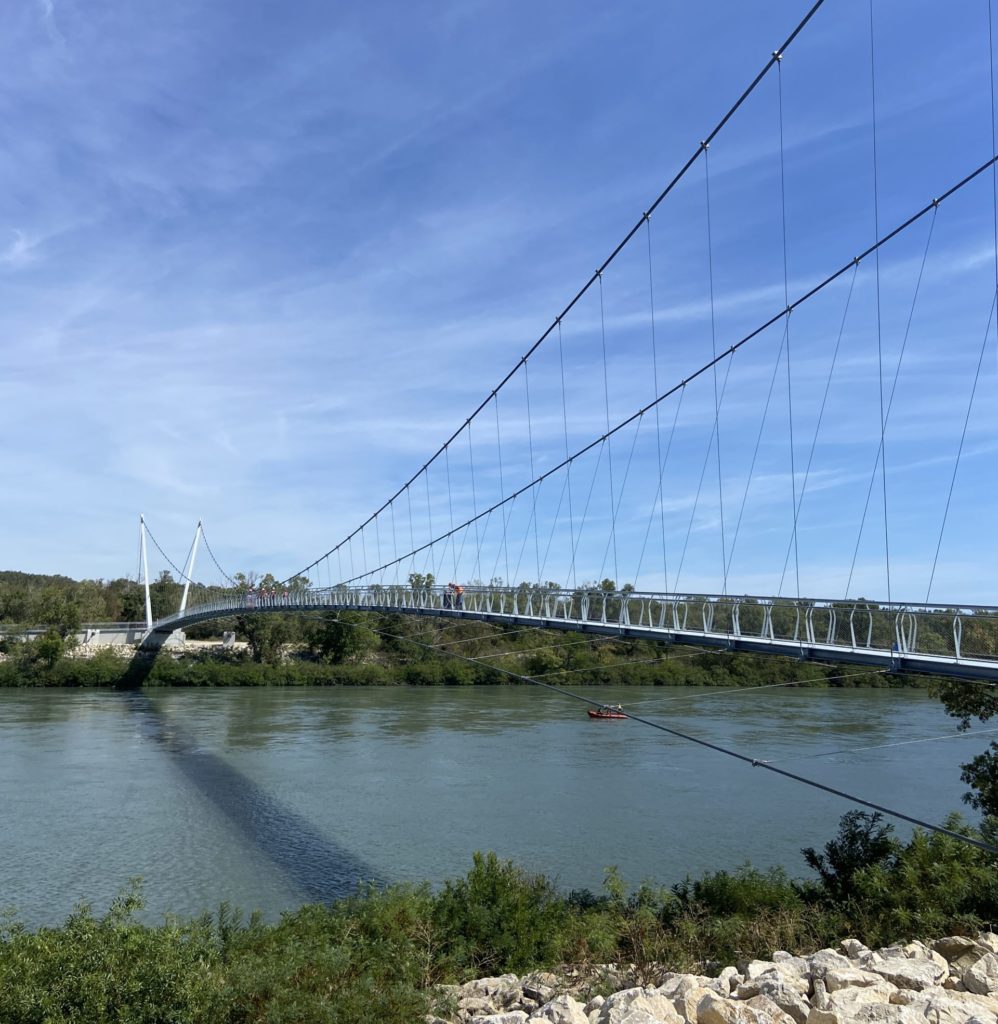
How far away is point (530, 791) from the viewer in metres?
16.7

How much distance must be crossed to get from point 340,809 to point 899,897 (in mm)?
9582

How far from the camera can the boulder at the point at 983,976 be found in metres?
5.78

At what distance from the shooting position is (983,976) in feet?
19.3

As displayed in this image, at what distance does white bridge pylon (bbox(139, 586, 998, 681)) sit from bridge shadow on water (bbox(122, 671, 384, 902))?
175 inches

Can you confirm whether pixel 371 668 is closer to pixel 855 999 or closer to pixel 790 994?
pixel 790 994

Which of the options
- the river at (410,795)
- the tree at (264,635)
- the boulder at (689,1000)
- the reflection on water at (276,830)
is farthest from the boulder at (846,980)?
the tree at (264,635)

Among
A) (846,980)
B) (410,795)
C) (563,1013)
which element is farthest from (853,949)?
(410,795)

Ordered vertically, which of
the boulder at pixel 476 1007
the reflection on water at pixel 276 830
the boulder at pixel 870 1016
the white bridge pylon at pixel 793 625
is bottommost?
the reflection on water at pixel 276 830

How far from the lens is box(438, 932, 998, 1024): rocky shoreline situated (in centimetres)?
524

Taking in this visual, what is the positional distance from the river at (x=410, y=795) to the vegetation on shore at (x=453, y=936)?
1.92 m

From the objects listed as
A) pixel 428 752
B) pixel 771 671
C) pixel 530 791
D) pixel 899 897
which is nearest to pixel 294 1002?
pixel 899 897

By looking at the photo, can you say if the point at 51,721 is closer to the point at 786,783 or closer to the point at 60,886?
the point at 60,886

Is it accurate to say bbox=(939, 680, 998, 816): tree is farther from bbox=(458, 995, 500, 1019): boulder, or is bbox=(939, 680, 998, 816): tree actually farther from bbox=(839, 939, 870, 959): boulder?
bbox=(458, 995, 500, 1019): boulder

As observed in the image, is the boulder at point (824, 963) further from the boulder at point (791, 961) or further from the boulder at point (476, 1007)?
the boulder at point (476, 1007)
